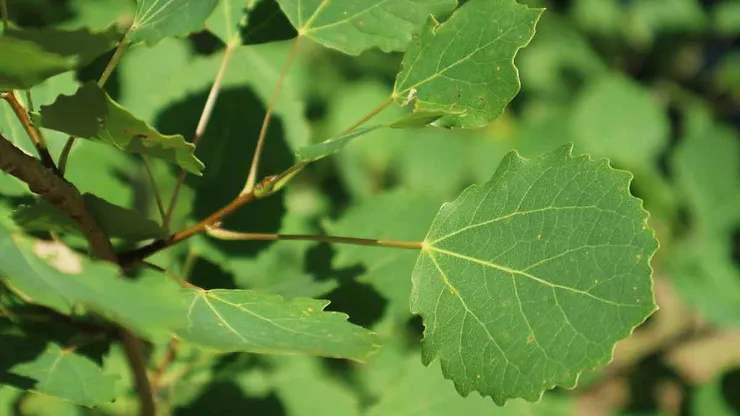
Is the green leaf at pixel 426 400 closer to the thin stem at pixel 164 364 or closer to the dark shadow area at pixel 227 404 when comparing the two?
the dark shadow area at pixel 227 404

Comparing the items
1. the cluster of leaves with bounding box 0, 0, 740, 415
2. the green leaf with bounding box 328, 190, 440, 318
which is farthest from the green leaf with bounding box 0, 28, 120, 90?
the green leaf with bounding box 328, 190, 440, 318

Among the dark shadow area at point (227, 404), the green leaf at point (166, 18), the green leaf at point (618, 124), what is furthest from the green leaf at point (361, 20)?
the green leaf at point (618, 124)

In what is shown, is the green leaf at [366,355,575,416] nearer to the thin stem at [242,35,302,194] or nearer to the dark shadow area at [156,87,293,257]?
the dark shadow area at [156,87,293,257]

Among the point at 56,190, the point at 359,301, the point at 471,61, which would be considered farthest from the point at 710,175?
the point at 56,190

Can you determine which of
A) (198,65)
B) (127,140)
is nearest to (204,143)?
(198,65)

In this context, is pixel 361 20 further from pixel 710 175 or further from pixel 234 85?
pixel 710 175

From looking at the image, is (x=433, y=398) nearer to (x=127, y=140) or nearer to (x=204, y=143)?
(x=204, y=143)
